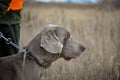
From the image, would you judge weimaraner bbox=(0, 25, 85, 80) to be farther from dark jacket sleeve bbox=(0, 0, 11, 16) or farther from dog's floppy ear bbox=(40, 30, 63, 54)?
dark jacket sleeve bbox=(0, 0, 11, 16)

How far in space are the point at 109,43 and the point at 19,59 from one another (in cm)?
354

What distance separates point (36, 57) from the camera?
6691 mm

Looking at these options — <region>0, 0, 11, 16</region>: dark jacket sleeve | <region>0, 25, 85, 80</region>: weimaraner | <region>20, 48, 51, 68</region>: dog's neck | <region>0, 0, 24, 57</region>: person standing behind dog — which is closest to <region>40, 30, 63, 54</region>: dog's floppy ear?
<region>0, 25, 85, 80</region>: weimaraner

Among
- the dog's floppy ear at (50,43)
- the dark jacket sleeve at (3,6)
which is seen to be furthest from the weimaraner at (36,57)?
the dark jacket sleeve at (3,6)

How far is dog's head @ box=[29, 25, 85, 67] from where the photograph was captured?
21.7 ft

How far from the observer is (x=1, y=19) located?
7.40 m

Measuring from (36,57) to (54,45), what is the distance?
0.96 ft

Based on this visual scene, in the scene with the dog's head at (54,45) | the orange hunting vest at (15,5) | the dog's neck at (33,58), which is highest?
the orange hunting vest at (15,5)

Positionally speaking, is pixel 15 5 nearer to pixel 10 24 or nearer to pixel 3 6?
pixel 10 24

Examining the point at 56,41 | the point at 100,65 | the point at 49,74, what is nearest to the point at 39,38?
the point at 56,41

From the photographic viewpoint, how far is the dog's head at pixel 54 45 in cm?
662

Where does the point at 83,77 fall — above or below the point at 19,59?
below

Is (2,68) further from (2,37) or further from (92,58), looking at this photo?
(92,58)

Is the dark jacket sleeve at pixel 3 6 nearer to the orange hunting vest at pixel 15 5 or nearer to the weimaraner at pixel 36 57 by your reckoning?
the orange hunting vest at pixel 15 5
